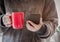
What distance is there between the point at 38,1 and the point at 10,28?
24cm

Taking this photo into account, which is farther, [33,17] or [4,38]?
[4,38]

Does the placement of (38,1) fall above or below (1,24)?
above

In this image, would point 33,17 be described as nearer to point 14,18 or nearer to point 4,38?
point 14,18

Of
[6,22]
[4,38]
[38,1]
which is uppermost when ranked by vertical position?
[38,1]

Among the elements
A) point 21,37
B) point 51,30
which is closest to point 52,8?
point 51,30

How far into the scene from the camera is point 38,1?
0.88m

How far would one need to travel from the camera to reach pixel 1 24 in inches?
31.8

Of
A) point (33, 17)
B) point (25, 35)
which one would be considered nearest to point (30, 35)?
point (25, 35)

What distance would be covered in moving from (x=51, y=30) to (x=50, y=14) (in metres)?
0.11

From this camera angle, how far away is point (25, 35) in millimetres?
827

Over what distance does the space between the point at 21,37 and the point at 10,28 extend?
Result: 8cm

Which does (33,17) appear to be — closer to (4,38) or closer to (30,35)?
(30,35)

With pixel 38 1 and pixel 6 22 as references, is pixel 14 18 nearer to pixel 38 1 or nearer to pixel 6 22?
pixel 6 22

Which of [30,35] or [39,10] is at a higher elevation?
[39,10]
